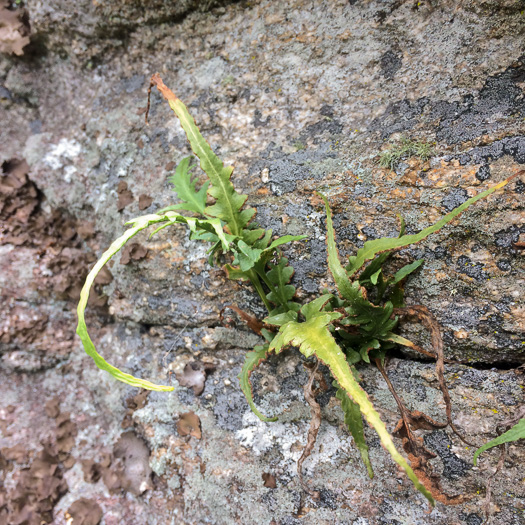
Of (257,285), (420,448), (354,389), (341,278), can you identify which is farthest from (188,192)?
(420,448)

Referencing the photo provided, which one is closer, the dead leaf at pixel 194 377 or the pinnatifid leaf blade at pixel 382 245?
the pinnatifid leaf blade at pixel 382 245

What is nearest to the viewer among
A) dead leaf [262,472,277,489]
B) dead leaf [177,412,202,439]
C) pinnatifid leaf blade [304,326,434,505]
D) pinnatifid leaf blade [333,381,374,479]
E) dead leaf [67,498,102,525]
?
Answer: pinnatifid leaf blade [304,326,434,505]

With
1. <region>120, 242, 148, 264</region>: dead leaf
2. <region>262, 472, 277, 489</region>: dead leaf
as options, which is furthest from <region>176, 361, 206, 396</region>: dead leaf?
<region>120, 242, 148, 264</region>: dead leaf

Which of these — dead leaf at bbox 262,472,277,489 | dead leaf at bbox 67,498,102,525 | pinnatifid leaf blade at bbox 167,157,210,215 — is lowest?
dead leaf at bbox 67,498,102,525

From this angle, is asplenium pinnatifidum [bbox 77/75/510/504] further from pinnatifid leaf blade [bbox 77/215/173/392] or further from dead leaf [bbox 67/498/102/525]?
dead leaf [bbox 67/498/102/525]

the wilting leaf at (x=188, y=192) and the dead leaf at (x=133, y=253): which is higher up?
the wilting leaf at (x=188, y=192)

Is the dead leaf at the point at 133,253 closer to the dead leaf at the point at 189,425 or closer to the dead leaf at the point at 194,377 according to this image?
the dead leaf at the point at 194,377

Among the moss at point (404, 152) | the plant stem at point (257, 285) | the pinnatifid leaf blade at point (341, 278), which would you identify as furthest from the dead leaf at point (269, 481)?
the moss at point (404, 152)

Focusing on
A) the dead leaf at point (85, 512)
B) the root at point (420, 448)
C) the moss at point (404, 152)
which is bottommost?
the dead leaf at point (85, 512)
